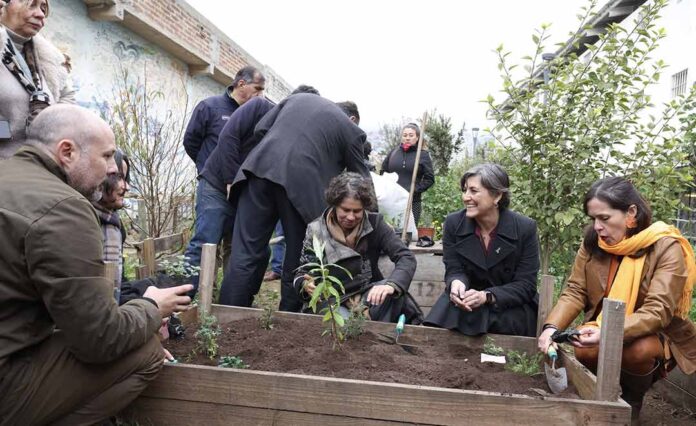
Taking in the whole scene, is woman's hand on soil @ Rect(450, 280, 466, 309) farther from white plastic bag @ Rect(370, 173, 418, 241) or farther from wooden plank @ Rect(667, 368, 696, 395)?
white plastic bag @ Rect(370, 173, 418, 241)

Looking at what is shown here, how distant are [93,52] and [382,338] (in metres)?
7.22

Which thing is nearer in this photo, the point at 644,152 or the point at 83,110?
the point at 83,110

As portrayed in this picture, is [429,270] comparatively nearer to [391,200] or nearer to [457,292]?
[391,200]

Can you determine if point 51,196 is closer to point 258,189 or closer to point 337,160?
point 258,189

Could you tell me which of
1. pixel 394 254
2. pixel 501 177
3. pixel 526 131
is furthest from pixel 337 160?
pixel 526 131

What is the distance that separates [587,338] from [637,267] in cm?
51

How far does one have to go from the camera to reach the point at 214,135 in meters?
5.29

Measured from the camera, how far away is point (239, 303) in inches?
161

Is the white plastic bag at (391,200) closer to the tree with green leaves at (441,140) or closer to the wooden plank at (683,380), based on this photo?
the wooden plank at (683,380)

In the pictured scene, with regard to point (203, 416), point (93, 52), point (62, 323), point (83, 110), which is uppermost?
point (93, 52)

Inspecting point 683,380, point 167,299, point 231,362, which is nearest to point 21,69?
point 167,299

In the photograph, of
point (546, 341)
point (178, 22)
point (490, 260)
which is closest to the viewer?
point (546, 341)

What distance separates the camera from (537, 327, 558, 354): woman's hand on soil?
115 inches

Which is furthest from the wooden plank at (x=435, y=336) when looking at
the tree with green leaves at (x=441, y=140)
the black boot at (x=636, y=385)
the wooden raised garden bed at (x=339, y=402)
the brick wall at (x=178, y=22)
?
the tree with green leaves at (x=441, y=140)
